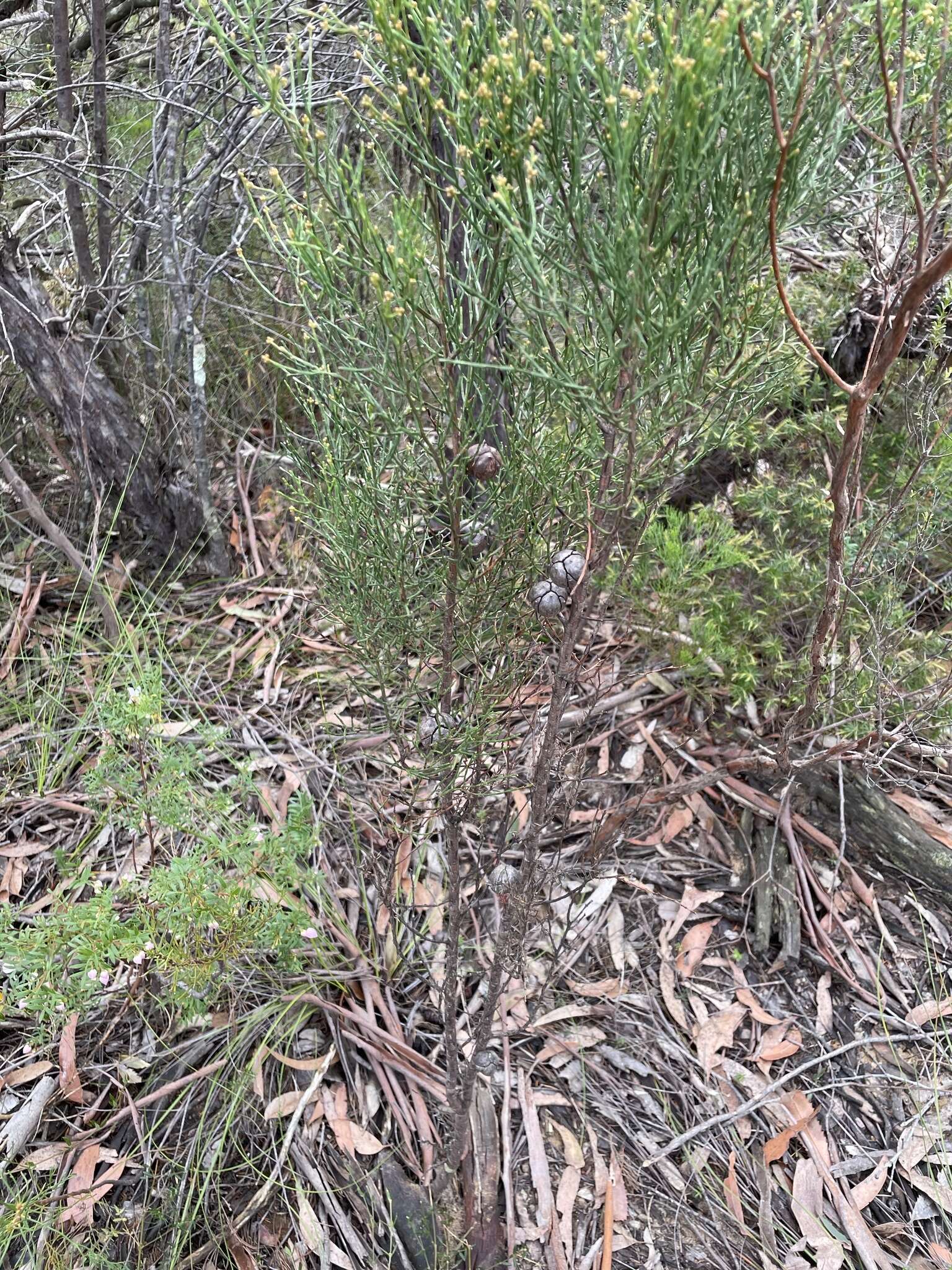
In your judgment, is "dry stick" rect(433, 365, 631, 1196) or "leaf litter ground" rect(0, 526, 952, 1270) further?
"leaf litter ground" rect(0, 526, 952, 1270)

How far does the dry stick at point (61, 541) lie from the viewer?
304cm

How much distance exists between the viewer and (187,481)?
354 cm

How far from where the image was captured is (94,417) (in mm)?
3348

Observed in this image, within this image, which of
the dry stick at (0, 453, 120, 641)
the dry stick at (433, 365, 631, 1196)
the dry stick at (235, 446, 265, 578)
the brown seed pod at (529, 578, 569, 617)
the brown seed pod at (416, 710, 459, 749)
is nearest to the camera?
the dry stick at (433, 365, 631, 1196)

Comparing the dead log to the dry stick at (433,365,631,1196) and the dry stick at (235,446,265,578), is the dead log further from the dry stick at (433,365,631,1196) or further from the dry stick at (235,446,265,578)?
the dry stick at (235,446,265,578)

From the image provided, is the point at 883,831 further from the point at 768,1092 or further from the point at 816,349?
the point at 816,349

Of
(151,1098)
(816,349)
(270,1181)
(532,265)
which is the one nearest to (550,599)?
(532,265)

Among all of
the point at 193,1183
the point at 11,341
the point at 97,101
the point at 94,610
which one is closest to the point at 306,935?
the point at 193,1183

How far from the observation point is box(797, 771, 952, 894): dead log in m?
2.58

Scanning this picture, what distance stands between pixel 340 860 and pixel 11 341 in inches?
92.4

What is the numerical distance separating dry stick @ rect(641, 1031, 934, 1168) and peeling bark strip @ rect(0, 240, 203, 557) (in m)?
2.93

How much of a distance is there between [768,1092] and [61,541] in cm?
303

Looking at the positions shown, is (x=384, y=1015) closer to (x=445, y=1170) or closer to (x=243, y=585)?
(x=445, y=1170)

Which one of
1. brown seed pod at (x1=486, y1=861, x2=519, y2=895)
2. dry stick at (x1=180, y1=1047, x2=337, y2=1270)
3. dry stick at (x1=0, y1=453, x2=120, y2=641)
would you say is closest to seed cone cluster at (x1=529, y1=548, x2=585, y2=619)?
brown seed pod at (x1=486, y1=861, x2=519, y2=895)
